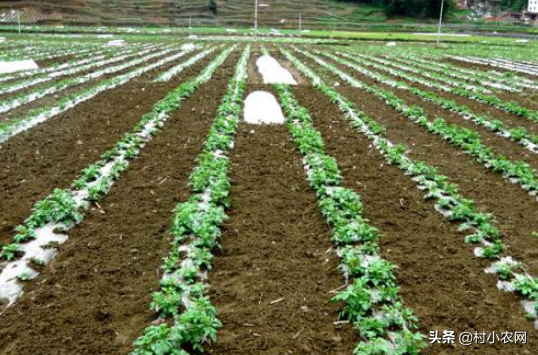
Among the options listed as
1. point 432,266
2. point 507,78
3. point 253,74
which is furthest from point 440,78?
point 432,266

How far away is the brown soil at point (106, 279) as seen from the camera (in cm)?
327

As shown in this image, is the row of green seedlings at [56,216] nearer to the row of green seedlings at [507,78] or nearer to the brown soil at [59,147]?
the brown soil at [59,147]

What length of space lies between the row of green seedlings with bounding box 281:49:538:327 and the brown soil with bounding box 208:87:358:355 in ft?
5.16

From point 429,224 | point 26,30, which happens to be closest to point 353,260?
point 429,224

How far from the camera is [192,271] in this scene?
3.88 meters

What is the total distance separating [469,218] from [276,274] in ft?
8.47

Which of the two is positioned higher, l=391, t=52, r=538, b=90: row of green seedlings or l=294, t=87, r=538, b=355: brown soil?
l=391, t=52, r=538, b=90: row of green seedlings

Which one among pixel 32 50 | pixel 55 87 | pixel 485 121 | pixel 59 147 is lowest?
pixel 59 147

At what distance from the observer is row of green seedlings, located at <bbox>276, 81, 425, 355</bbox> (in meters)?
3.17

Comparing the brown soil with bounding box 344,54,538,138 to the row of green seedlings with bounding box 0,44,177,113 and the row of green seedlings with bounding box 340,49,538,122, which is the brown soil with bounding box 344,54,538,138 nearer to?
the row of green seedlings with bounding box 340,49,538,122

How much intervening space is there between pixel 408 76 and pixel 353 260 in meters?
14.3

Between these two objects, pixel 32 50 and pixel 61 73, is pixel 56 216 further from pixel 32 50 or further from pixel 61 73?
pixel 32 50

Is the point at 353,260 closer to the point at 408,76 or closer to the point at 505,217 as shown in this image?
the point at 505,217

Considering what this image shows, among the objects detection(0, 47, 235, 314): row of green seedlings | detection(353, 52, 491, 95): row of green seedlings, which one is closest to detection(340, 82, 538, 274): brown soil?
detection(0, 47, 235, 314): row of green seedlings
